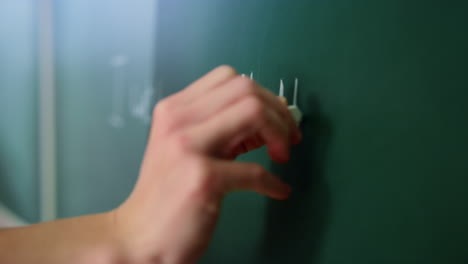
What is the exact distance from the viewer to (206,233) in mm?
354

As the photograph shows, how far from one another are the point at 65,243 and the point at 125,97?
438mm

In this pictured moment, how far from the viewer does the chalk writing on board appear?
0.73 metres

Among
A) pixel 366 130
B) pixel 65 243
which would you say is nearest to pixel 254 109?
pixel 366 130

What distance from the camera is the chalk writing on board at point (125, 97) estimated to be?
0.73 m

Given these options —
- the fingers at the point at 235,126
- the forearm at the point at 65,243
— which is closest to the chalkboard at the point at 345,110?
the fingers at the point at 235,126

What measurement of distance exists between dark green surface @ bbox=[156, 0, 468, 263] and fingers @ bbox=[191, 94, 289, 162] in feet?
0.34

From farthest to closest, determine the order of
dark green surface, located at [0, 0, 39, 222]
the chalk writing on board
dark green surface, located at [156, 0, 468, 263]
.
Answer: dark green surface, located at [0, 0, 39, 222] < the chalk writing on board < dark green surface, located at [156, 0, 468, 263]

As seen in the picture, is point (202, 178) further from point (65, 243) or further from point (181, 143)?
point (65, 243)

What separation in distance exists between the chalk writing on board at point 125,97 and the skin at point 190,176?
348 millimetres

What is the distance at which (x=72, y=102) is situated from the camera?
3.09ft

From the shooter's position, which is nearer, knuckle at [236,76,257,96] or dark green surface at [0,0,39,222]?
knuckle at [236,76,257,96]

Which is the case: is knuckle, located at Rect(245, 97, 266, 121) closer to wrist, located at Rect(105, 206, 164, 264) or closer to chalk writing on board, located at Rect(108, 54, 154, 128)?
wrist, located at Rect(105, 206, 164, 264)

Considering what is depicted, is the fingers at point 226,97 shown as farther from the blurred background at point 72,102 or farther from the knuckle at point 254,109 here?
the blurred background at point 72,102

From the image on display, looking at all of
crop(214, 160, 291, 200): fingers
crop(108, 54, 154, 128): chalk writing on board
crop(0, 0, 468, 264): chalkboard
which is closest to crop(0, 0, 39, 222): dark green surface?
crop(108, 54, 154, 128): chalk writing on board
